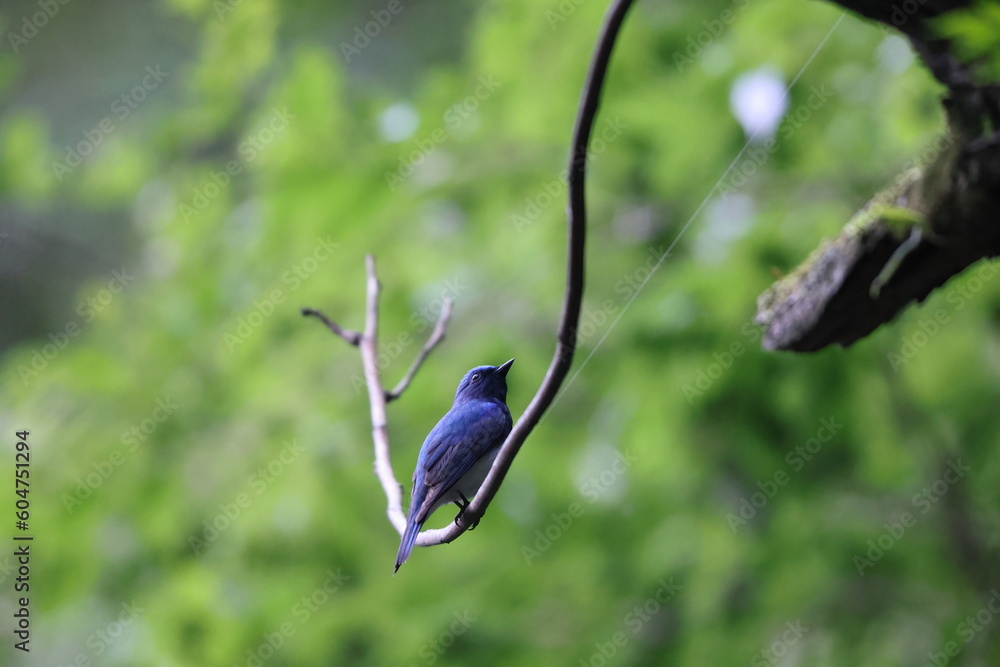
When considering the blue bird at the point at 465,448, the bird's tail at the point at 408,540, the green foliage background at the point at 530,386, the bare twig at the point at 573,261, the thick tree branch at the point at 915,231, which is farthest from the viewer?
the green foliage background at the point at 530,386

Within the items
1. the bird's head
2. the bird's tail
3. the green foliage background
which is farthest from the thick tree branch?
the green foliage background

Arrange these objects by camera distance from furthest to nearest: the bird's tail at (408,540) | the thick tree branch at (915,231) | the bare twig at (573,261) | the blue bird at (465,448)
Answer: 1. the blue bird at (465,448)
2. the thick tree branch at (915,231)
3. the bird's tail at (408,540)
4. the bare twig at (573,261)

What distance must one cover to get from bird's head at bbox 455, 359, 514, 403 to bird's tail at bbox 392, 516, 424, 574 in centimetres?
34

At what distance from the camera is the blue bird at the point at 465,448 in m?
2.01

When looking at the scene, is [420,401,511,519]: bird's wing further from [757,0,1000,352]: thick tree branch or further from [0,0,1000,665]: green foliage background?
[0,0,1000,665]: green foliage background

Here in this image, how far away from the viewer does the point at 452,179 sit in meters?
5.32

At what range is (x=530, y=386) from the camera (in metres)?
4.30

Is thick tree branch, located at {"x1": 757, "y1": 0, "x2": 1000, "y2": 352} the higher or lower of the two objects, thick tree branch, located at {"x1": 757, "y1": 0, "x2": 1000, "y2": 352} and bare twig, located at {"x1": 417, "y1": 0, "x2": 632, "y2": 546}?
the lower

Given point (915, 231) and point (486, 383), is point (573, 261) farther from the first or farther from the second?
point (915, 231)

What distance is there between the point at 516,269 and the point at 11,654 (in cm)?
607

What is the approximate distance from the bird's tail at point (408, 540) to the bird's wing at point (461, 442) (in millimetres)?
55

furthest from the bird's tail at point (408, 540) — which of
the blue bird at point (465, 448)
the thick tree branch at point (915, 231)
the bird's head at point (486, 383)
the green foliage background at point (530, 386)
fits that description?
the green foliage background at point (530, 386)

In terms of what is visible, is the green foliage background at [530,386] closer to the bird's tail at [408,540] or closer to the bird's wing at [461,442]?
the bird's wing at [461,442]

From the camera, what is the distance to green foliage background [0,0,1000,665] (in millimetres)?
4410
